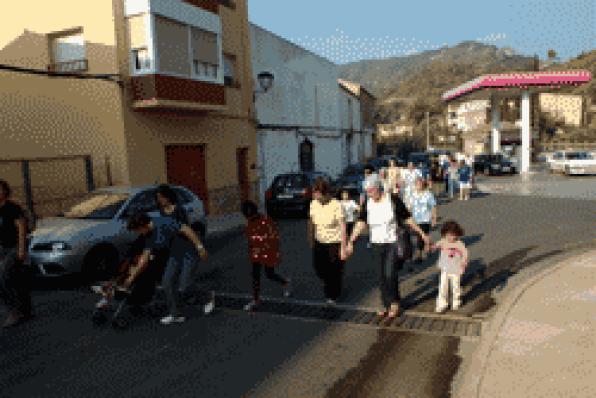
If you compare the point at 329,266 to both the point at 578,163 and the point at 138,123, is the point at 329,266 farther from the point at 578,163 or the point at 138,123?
the point at 578,163

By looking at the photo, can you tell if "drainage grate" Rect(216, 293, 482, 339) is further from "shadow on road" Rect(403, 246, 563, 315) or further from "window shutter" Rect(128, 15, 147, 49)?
"window shutter" Rect(128, 15, 147, 49)

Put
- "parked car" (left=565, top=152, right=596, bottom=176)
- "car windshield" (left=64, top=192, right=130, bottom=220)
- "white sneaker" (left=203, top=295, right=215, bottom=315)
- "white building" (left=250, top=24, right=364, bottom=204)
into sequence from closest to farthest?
"white sneaker" (left=203, top=295, right=215, bottom=315) → "car windshield" (left=64, top=192, right=130, bottom=220) → "white building" (left=250, top=24, right=364, bottom=204) → "parked car" (left=565, top=152, right=596, bottom=176)

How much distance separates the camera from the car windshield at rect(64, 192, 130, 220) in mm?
8797

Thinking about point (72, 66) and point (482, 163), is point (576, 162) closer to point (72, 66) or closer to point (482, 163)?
point (482, 163)

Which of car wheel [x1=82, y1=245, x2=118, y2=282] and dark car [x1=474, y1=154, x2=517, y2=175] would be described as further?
dark car [x1=474, y1=154, x2=517, y2=175]

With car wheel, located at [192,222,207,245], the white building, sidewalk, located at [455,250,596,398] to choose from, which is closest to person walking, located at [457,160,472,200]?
the white building

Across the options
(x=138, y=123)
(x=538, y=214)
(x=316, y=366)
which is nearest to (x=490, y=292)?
(x=316, y=366)

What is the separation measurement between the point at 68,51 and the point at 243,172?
7948mm

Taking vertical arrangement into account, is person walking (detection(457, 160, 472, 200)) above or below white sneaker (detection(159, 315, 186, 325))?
above

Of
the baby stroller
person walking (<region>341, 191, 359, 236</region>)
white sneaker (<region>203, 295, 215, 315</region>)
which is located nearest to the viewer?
the baby stroller

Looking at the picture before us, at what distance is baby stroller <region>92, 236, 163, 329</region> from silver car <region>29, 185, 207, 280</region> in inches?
76.5

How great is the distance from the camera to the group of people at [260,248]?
581 cm

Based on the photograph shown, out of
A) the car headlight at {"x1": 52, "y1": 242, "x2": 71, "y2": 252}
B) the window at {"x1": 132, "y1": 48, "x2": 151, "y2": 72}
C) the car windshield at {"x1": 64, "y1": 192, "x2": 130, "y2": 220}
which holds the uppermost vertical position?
the window at {"x1": 132, "y1": 48, "x2": 151, "y2": 72}

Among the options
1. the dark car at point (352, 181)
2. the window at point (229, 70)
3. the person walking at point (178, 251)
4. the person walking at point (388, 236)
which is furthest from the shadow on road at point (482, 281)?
the window at point (229, 70)
